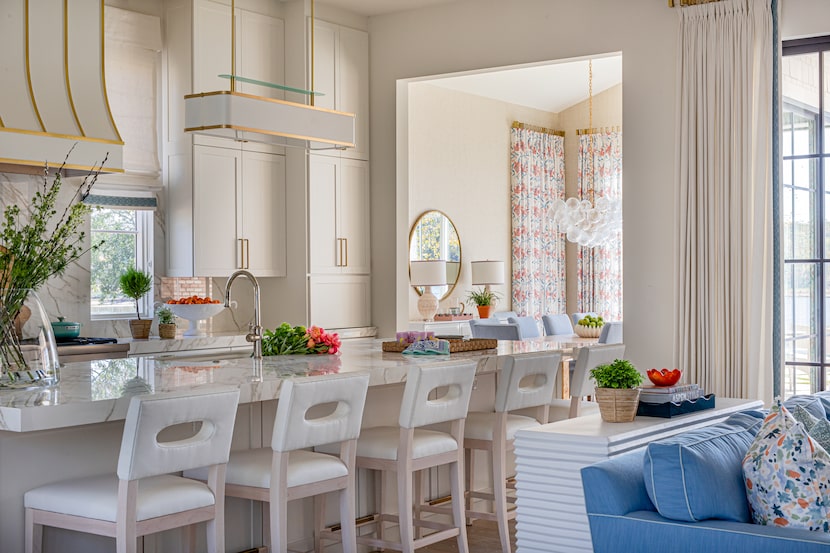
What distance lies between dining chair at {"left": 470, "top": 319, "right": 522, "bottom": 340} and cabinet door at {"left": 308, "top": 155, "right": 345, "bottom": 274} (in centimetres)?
172

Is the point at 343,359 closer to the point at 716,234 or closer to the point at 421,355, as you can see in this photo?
the point at 421,355

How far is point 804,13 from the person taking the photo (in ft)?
18.5

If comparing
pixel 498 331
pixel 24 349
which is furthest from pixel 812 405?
pixel 498 331

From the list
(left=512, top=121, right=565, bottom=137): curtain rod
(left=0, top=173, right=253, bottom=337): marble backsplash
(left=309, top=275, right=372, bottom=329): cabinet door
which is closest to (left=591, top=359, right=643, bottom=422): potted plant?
(left=0, top=173, right=253, bottom=337): marble backsplash

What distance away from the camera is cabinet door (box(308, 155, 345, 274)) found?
7.25 meters

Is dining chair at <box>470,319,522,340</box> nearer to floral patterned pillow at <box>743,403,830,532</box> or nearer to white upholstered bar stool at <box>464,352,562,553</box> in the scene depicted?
white upholstered bar stool at <box>464,352,562,553</box>

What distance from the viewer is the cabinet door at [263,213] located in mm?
7055

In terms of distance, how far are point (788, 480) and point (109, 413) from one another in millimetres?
2069

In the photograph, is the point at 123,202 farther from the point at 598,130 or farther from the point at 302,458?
the point at 598,130

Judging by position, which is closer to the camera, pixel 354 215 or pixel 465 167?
pixel 354 215

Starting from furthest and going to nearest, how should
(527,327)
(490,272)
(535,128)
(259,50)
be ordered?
1. (535,128)
2. (490,272)
3. (527,327)
4. (259,50)

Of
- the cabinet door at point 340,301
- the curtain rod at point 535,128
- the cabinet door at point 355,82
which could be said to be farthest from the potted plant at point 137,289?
the curtain rod at point 535,128

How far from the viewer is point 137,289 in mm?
6520

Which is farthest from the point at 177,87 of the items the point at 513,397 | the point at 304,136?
the point at 513,397
